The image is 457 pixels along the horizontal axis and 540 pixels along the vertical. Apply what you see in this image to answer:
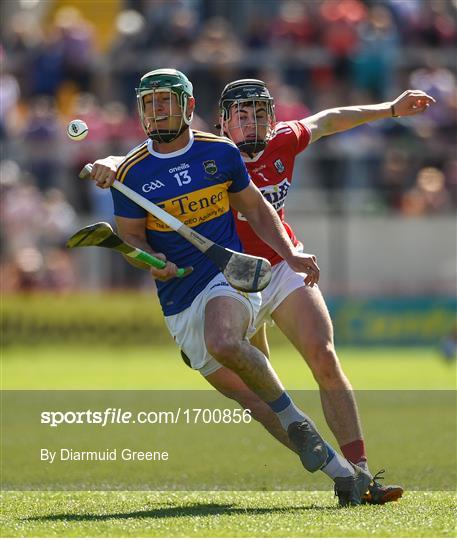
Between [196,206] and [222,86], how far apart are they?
13.0 metres

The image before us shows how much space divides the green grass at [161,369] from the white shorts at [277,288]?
21.0 feet

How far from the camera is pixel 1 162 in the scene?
1914 cm

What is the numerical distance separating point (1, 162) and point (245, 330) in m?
12.4

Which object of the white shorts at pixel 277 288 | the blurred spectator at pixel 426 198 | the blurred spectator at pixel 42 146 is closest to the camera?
the white shorts at pixel 277 288

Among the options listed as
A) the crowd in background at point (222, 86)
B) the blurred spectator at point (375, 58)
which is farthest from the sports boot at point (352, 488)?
the blurred spectator at point (375, 58)

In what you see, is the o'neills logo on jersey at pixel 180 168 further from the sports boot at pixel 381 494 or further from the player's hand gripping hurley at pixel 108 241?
the sports boot at pixel 381 494

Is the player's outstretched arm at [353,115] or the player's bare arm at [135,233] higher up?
the player's outstretched arm at [353,115]

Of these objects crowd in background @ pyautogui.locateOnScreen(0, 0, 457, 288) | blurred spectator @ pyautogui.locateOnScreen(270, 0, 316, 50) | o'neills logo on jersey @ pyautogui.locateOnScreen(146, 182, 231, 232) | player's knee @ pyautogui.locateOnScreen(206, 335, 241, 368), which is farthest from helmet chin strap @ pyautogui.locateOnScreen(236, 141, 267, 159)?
blurred spectator @ pyautogui.locateOnScreen(270, 0, 316, 50)

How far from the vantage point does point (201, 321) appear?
7.47 metres

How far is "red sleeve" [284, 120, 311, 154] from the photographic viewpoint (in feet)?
26.8

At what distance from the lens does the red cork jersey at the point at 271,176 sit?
804cm

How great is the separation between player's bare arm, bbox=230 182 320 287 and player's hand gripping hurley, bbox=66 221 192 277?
609 mm

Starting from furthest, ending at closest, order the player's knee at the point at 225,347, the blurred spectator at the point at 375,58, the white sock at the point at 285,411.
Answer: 1. the blurred spectator at the point at 375,58
2. the white sock at the point at 285,411
3. the player's knee at the point at 225,347

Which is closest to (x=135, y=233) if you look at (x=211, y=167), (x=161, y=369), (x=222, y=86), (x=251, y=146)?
(x=211, y=167)
